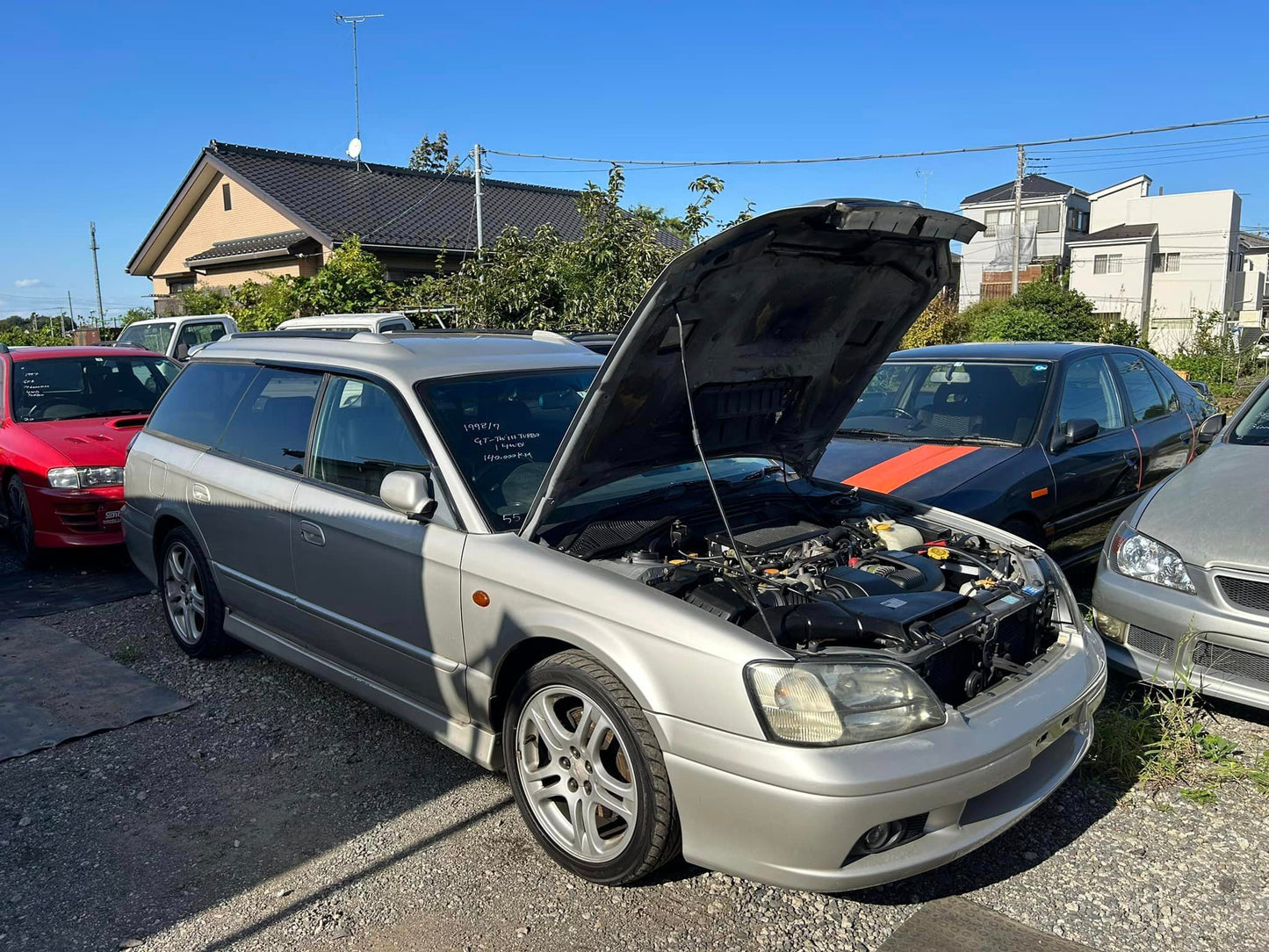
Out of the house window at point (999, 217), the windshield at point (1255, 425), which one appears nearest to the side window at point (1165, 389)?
the windshield at point (1255, 425)

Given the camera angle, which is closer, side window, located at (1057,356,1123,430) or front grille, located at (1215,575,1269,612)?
front grille, located at (1215,575,1269,612)

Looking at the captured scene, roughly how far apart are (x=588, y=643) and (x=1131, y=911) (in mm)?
1843

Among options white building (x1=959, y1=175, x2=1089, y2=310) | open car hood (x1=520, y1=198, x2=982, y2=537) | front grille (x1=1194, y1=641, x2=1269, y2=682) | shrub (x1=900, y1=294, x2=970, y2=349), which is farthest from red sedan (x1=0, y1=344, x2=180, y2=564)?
white building (x1=959, y1=175, x2=1089, y2=310)

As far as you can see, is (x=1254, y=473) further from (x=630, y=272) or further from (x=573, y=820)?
(x=630, y=272)

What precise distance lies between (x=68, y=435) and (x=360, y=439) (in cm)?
454

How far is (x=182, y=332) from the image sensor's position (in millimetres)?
14383

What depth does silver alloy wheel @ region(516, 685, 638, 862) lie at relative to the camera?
297cm

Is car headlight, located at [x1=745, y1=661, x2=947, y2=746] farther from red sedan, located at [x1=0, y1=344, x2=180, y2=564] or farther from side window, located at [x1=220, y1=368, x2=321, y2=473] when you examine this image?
red sedan, located at [x1=0, y1=344, x2=180, y2=564]

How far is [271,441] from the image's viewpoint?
4.49 m

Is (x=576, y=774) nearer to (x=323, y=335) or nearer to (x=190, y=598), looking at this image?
(x=323, y=335)

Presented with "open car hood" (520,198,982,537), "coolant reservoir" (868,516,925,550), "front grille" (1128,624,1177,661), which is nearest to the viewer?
"open car hood" (520,198,982,537)

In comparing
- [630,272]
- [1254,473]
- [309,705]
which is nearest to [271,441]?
[309,705]

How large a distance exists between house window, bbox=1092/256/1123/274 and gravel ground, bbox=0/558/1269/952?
48678 mm

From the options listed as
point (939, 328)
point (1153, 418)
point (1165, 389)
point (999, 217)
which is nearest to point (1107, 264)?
point (999, 217)
